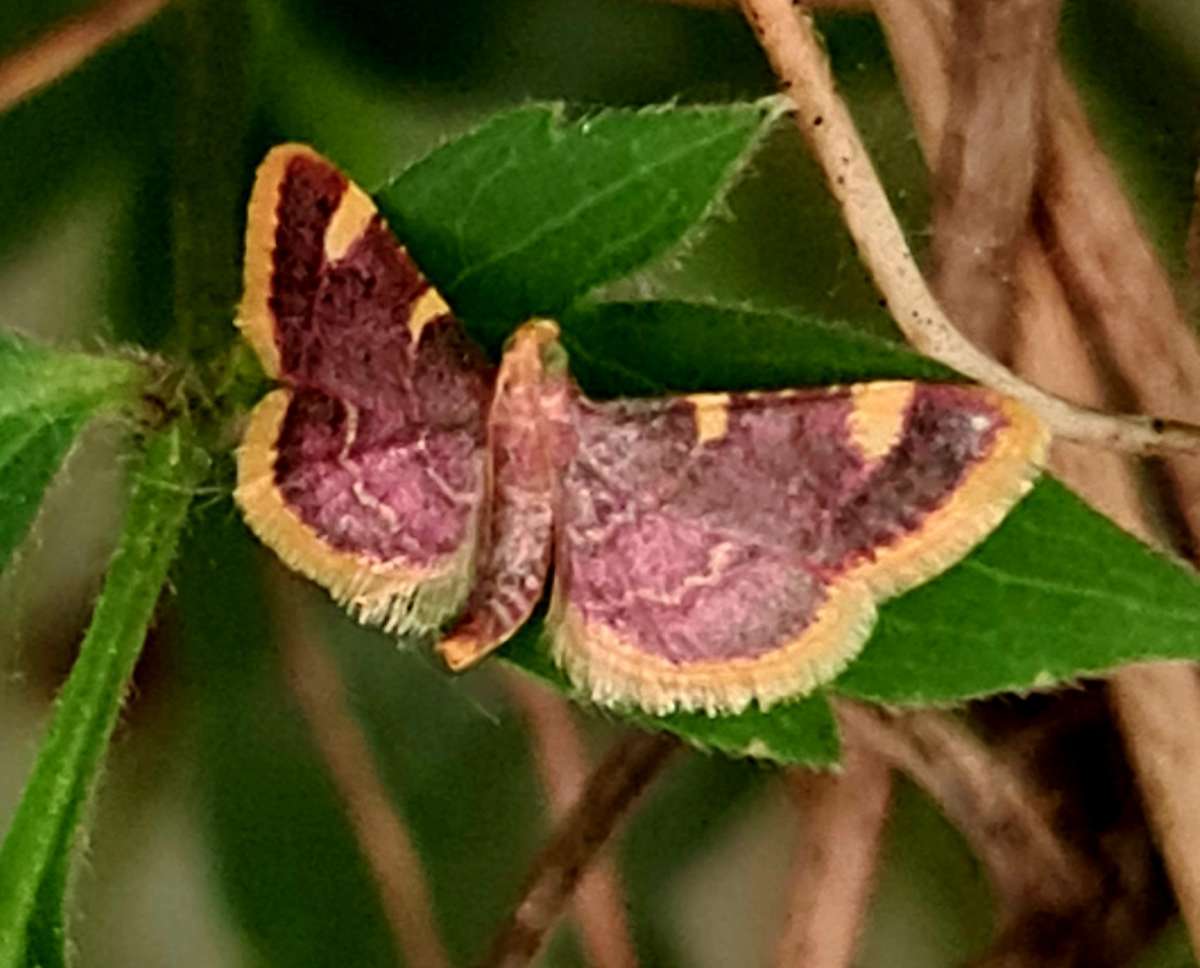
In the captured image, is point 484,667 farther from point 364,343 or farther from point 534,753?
point 364,343

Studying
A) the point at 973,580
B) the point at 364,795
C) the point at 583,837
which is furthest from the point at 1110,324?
the point at 364,795

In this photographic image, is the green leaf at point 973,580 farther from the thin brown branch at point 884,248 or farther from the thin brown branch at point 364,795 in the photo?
the thin brown branch at point 364,795

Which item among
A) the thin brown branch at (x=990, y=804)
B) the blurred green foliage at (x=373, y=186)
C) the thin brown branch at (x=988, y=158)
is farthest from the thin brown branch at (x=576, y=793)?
the thin brown branch at (x=988, y=158)

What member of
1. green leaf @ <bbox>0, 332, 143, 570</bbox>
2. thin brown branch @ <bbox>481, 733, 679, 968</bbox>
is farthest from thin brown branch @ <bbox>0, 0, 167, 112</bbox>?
thin brown branch @ <bbox>481, 733, 679, 968</bbox>

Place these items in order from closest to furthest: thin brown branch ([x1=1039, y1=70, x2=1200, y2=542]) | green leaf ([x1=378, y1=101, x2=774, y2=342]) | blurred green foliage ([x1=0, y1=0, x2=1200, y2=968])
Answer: green leaf ([x1=378, y1=101, x2=774, y2=342])
thin brown branch ([x1=1039, y1=70, x2=1200, y2=542])
blurred green foliage ([x1=0, y1=0, x2=1200, y2=968])

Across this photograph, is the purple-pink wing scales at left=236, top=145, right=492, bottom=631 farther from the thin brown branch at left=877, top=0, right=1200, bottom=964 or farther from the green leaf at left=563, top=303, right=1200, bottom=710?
the thin brown branch at left=877, top=0, right=1200, bottom=964

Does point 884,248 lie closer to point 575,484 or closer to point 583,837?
point 575,484
